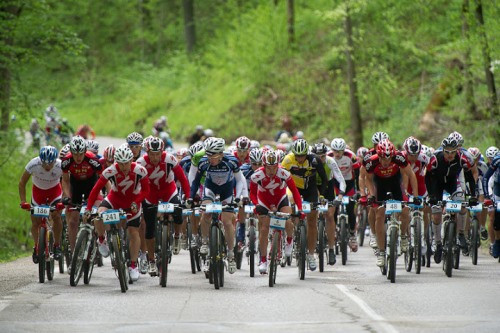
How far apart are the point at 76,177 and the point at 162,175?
1320 mm

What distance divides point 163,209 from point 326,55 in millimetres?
30926

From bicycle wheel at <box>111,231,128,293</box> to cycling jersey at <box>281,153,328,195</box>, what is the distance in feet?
12.4

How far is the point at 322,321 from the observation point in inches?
461

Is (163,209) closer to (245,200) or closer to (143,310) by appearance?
(245,200)

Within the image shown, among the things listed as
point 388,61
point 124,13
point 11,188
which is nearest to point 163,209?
point 11,188

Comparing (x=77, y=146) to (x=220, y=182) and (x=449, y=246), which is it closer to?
(x=220, y=182)

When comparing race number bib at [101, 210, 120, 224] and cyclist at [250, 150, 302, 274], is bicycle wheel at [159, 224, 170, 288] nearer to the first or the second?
race number bib at [101, 210, 120, 224]

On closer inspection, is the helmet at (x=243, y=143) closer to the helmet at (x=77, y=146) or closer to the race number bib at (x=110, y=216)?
the helmet at (x=77, y=146)

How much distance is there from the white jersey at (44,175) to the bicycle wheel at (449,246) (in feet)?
19.2

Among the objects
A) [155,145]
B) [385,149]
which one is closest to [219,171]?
[155,145]

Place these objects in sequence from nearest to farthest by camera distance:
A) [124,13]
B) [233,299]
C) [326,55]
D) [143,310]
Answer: [143,310]
[233,299]
[326,55]
[124,13]

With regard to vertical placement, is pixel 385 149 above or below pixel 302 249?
above

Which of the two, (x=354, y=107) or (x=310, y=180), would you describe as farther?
(x=354, y=107)

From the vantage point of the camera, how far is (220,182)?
16547mm
